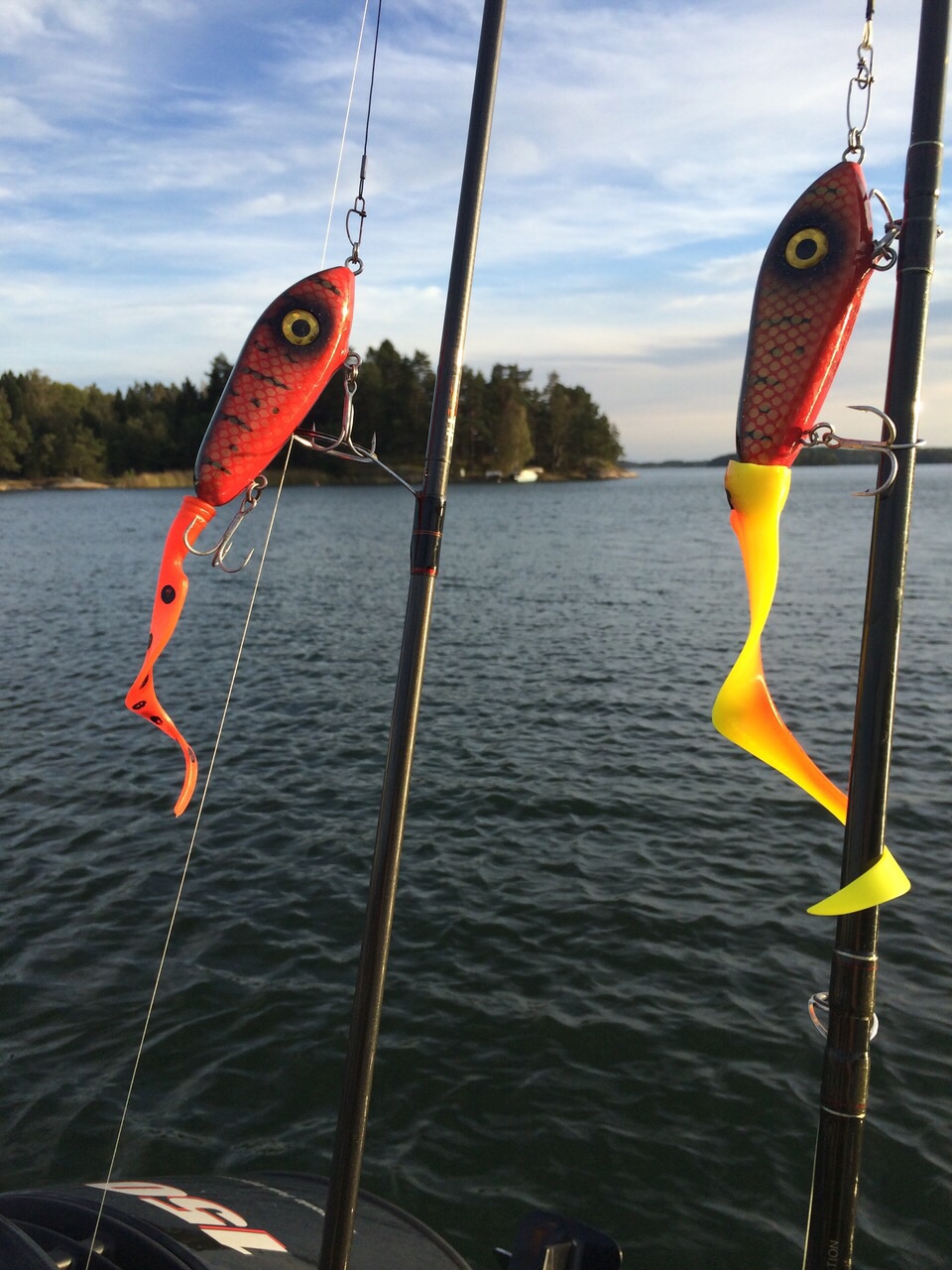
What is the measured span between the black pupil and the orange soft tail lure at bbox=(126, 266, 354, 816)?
191cm

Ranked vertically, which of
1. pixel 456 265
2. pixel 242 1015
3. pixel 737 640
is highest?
pixel 456 265

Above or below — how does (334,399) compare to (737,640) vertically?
above

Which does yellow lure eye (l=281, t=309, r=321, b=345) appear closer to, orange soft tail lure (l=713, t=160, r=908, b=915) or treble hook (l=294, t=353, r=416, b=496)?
treble hook (l=294, t=353, r=416, b=496)

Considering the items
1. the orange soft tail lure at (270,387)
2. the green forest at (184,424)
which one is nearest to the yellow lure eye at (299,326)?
the orange soft tail lure at (270,387)

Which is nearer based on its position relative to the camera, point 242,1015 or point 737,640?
point 242,1015

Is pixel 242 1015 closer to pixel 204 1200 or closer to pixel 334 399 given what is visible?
pixel 204 1200

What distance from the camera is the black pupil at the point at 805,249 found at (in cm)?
306

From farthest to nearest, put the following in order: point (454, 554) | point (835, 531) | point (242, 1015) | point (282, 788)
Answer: point (835, 531)
point (454, 554)
point (282, 788)
point (242, 1015)

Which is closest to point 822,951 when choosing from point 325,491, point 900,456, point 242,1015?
point 242,1015

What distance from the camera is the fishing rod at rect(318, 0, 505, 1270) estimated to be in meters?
3.54

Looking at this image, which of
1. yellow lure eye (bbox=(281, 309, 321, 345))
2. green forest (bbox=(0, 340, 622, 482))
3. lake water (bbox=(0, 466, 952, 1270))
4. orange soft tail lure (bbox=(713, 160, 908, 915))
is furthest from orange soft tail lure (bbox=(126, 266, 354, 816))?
green forest (bbox=(0, 340, 622, 482))

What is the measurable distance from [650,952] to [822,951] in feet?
4.81

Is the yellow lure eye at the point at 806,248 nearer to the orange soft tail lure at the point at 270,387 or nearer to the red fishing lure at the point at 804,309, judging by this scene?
the red fishing lure at the point at 804,309

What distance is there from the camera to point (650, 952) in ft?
27.8
